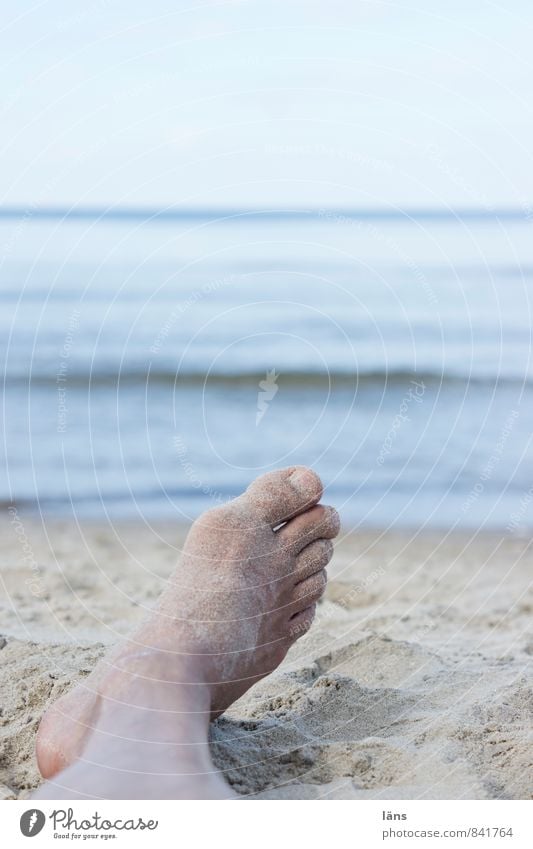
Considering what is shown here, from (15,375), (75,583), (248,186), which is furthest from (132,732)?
(248,186)

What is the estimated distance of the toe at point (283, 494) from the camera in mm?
1527

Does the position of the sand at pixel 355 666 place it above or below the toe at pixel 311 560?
below

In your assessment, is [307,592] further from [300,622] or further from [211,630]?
[211,630]

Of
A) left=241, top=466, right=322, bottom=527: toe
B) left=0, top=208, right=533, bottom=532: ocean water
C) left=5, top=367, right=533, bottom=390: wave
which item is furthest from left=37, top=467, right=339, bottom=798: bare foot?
left=5, top=367, right=533, bottom=390: wave

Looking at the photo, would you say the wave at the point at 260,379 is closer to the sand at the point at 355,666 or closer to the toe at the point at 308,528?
the sand at the point at 355,666

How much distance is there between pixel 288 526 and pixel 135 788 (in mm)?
522

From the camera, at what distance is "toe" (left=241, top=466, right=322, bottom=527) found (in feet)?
5.01

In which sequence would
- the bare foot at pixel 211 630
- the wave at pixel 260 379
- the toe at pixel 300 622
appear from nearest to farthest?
the bare foot at pixel 211 630 → the toe at pixel 300 622 → the wave at pixel 260 379

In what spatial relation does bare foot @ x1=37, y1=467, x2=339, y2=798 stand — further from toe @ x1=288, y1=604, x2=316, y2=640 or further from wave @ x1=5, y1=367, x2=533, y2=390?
wave @ x1=5, y1=367, x2=533, y2=390

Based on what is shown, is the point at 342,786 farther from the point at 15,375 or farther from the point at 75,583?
the point at 15,375

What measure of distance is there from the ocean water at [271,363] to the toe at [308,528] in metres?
1.05

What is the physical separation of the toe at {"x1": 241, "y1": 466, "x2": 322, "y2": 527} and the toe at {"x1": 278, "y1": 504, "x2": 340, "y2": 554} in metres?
0.01

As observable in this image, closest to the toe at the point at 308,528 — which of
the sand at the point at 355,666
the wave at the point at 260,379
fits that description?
the sand at the point at 355,666

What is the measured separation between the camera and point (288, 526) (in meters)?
1.55
